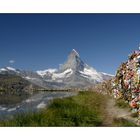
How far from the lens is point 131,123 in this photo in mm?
11344

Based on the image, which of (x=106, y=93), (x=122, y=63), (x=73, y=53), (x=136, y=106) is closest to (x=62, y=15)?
(x=73, y=53)

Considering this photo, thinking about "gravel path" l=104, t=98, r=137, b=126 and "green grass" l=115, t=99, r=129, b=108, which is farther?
"green grass" l=115, t=99, r=129, b=108

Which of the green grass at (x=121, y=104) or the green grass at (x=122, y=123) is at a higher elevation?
the green grass at (x=121, y=104)

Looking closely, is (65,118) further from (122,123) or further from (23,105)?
(23,105)

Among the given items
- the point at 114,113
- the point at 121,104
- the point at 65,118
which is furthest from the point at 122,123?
the point at 121,104

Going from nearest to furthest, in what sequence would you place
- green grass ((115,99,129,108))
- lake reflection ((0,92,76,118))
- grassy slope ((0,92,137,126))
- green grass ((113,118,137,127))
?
green grass ((113,118,137,127))
grassy slope ((0,92,137,126))
green grass ((115,99,129,108))
lake reflection ((0,92,76,118))

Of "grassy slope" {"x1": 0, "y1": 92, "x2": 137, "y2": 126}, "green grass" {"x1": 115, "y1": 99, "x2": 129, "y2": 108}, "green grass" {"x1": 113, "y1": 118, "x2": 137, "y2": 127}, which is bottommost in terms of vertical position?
"green grass" {"x1": 113, "y1": 118, "x2": 137, "y2": 127}

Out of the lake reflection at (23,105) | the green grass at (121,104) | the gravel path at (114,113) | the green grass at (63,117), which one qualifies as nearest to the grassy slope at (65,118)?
the green grass at (63,117)

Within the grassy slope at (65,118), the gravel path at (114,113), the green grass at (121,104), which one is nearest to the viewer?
the grassy slope at (65,118)

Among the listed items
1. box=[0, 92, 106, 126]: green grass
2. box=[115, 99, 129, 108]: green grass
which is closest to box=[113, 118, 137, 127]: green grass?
box=[0, 92, 106, 126]: green grass

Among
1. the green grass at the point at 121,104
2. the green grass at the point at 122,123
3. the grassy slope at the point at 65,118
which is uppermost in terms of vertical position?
the green grass at the point at 121,104

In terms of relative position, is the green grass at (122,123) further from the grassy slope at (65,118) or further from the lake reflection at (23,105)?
the lake reflection at (23,105)

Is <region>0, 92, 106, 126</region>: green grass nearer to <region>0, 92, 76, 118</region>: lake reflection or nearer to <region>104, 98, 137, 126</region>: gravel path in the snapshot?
<region>104, 98, 137, 126</region>: gravel path

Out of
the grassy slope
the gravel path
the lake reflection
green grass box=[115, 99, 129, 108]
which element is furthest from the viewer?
the lake reflection
